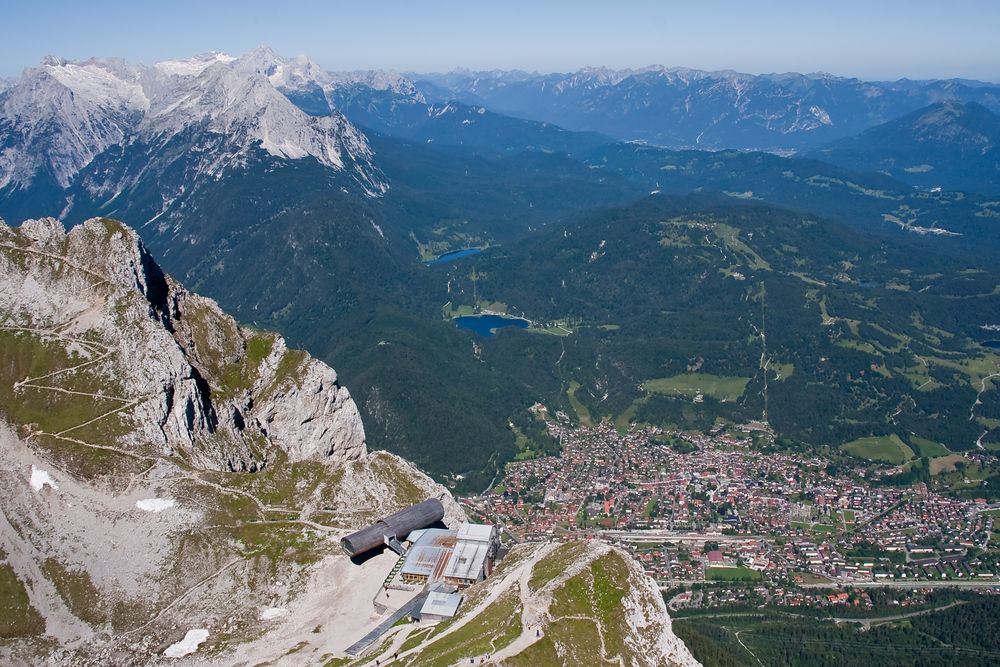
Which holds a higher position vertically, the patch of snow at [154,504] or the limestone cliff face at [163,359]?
the limestone cliff face at [163,359]

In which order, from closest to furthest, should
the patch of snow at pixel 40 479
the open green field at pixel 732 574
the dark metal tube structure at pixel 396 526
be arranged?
1. the patch of snow at pixel 40 479
2. the dark metal tube structure at pixel 396 526
3. the open green field at pixel 732 574

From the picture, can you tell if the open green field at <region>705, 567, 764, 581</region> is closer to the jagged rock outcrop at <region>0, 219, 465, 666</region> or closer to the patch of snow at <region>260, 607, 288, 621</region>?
the jagged rock outcrop at <region>0, 219, 465, 666</region>

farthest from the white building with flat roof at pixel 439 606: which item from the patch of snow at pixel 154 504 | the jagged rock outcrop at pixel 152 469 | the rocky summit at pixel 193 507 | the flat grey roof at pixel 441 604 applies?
the patch of snow at pixel 154 504

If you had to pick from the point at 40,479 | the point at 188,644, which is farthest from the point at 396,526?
the point at 40,479

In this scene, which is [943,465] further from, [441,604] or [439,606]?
[439,606]

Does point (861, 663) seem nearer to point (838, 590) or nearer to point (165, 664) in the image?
point (838, 590)

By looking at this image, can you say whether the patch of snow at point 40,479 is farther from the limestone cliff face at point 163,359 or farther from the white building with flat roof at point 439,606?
the white building with flat roof at point 439,606

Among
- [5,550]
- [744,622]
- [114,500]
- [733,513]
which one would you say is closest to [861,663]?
[744,622]
